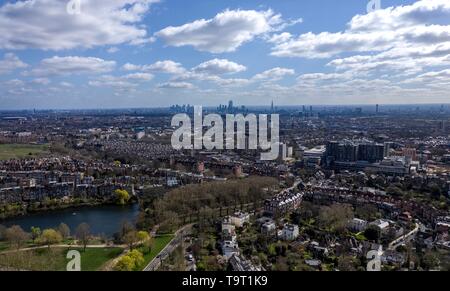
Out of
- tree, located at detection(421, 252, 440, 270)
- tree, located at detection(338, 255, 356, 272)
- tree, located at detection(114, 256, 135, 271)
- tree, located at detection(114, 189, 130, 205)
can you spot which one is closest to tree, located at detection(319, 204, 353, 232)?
tree, located at detection(338, 255, 356, 272)

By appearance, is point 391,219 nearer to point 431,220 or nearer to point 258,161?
point 431,220

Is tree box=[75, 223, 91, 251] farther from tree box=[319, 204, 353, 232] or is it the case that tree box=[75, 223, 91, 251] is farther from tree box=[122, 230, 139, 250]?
tree box=[319, 204, 353, 232]

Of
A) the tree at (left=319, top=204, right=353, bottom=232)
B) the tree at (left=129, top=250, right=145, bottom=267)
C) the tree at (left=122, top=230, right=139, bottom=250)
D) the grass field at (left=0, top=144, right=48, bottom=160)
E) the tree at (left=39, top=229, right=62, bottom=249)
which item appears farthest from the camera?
the grass field at (left=0, top=144, right=48, bottom=160)

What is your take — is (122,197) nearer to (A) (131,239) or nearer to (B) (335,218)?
(A) (131,239)

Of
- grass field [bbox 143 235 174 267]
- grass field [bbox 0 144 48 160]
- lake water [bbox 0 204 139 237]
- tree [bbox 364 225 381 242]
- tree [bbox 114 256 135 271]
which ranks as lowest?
lake water [bbox 0 204 139 237]
